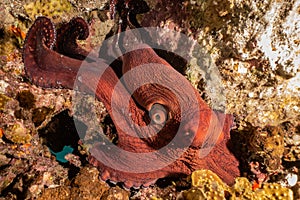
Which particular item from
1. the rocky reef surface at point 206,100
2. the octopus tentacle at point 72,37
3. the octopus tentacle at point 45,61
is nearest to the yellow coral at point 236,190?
the rocky reef surface at point 206,100

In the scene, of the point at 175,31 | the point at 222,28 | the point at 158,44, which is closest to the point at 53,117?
the point at 158,44

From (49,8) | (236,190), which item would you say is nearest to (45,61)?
(49,8)

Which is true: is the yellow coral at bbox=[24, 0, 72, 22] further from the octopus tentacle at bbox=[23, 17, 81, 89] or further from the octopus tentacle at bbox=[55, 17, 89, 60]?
the octopus tentacle at bbox=[23, 17, 81, 89]

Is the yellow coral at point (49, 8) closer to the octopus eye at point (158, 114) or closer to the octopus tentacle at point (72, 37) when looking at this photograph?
the octopus tentacle at point (72, 37)

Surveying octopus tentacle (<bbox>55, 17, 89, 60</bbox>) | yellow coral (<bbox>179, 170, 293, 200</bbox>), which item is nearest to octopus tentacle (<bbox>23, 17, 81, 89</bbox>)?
octopus tentacle (<bbox>55, 17, 89, 60</bbox>)

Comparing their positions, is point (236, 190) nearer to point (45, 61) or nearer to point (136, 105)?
point (136, 105)
